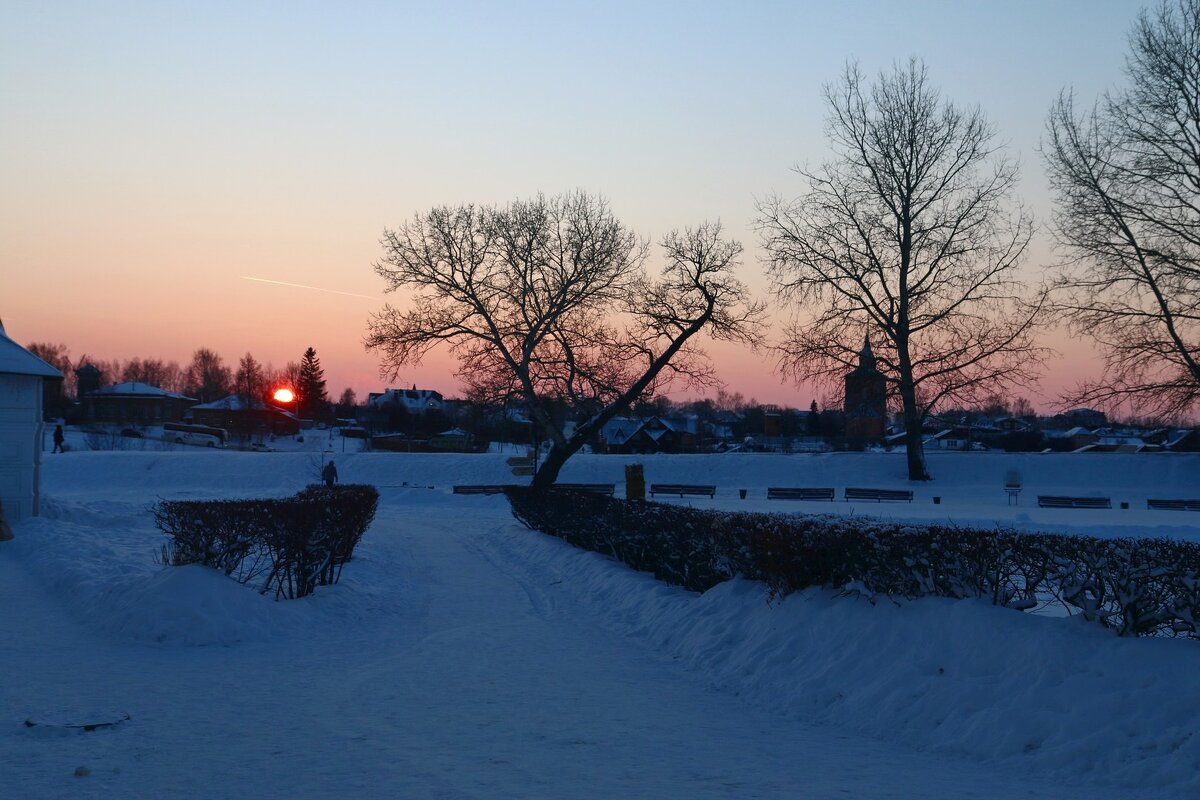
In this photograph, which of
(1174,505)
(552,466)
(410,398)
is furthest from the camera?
(410,398)

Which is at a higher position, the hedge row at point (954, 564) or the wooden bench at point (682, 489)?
the hedge row at point (954, 564)

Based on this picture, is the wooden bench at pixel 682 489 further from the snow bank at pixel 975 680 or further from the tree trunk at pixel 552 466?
the snow bank at pixel 975 680

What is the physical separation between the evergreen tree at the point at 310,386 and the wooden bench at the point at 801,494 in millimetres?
100984

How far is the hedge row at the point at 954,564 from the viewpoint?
23.7ft

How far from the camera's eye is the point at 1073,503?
37469 mm

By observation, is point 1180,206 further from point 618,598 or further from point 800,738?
point 800,738

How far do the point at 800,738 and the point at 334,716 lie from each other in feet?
12.1

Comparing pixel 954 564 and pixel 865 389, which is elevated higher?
pixel 865 389

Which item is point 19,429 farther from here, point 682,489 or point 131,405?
point 131,405

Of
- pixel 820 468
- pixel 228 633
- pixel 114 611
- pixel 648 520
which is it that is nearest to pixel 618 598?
pixel 648 520

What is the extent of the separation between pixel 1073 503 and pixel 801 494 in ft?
34.1

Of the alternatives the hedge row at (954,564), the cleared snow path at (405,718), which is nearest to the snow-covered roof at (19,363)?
the cleared snow path at (405,718)

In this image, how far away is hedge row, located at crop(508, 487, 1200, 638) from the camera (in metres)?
7.21

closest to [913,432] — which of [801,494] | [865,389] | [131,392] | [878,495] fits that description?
[865,389]
